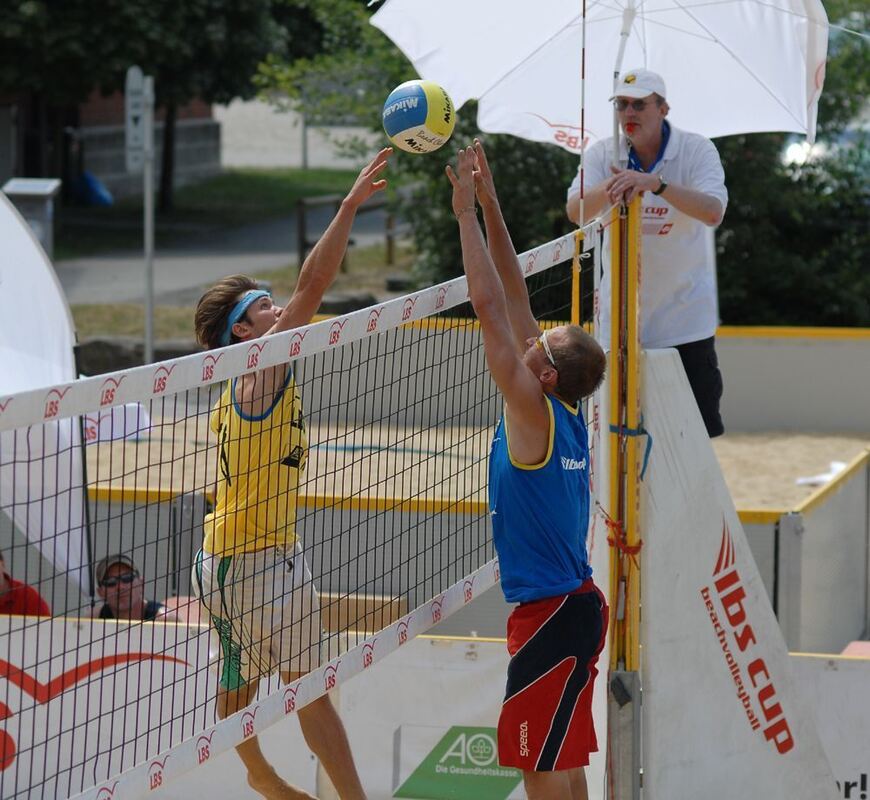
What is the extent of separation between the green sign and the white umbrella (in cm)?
265

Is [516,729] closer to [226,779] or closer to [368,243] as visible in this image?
[226,779]

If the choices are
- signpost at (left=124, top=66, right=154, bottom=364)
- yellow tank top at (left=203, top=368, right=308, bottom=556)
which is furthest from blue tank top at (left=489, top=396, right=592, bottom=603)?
signpost at (left=124, top=66, right=154, bottom=364)

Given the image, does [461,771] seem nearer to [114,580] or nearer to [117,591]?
[117,591]

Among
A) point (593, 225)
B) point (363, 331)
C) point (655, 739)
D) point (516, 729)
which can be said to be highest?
point (593, 225)

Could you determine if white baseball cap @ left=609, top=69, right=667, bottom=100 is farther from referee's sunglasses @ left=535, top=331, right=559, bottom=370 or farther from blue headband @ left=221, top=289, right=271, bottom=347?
blue headband @ left=221, top=289, right=271, bottom=347

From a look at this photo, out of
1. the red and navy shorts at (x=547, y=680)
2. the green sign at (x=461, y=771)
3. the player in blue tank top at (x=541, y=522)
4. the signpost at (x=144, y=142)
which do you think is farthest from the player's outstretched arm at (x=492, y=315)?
the signpost at (x=144, y=142)

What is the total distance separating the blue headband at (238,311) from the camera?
490 cm

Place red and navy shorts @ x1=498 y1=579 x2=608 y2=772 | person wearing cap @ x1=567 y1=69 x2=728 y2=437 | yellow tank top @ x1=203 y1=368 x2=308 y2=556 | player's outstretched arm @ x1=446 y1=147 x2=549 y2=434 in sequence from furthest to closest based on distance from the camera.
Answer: person wearing cap @ x1=567 y1=69 x2=728 y2=437 → yellow tank top @ x1=203 y1=368 x2=308 y2=556 → red and navy shorts @ x1=498 y1=579 x2=608 y2=772 → player's outstretched arm @ x1=446 y1=147 x2=549 y2=434

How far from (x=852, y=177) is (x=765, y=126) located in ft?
36.1

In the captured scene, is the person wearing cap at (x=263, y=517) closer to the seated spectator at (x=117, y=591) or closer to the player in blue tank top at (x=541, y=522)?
the player in blue tank top at (x=541, y=522)

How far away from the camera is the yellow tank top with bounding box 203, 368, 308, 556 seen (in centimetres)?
472

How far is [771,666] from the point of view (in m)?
5.64

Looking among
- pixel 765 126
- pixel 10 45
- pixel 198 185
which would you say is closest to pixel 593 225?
pixel 765 126

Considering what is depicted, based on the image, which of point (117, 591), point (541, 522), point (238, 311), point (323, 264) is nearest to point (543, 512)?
point (541, 522)
